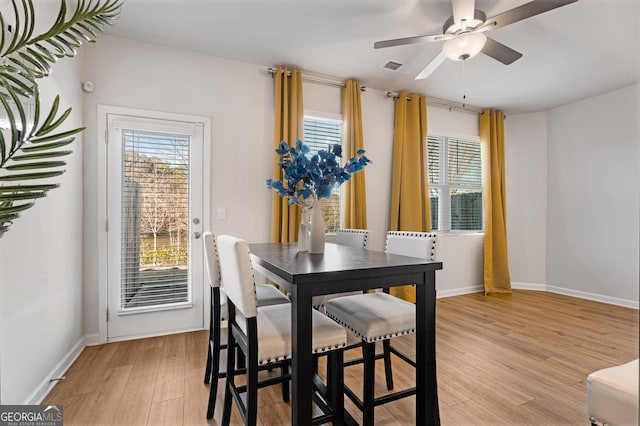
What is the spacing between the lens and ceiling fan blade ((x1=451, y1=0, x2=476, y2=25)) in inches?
79.1

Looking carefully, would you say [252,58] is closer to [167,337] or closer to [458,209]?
[167,337]

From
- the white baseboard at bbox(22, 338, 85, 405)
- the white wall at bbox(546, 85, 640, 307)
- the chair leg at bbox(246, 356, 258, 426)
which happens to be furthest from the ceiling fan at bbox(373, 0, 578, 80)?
the white baseboard at bbox(22, 338, 85, 405)

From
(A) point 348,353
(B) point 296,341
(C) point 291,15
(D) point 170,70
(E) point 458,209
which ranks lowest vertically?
(A) point 348,353

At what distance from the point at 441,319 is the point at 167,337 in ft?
8.81

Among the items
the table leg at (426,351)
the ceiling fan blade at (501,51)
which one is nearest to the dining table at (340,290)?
the table leg at (426,351)

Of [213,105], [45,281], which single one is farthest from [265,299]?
[213,105]

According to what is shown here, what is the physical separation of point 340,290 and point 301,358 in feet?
1.00

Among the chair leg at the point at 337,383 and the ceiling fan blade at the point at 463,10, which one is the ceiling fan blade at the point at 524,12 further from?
the chair leg at the point at 337,383

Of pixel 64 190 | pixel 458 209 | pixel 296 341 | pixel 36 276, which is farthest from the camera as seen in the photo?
pixel 458 209

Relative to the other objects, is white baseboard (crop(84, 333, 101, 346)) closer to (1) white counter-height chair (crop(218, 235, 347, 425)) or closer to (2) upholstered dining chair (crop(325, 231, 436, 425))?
(1) white counter-height chair (crop(218, 235, 347, 425))

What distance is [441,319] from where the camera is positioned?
10.8ft

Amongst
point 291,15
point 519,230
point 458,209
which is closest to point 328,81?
point 291,15

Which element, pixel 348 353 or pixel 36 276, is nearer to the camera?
pixel 36 276

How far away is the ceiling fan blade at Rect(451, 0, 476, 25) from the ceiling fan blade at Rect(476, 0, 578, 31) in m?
0.11
